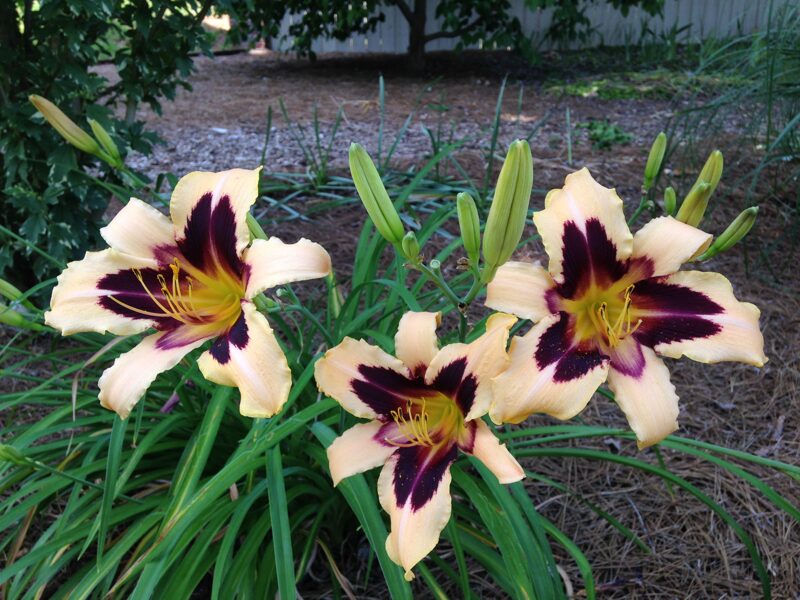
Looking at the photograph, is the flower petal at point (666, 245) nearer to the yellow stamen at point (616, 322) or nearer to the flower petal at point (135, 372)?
the yellow stamen at point (616, 322)

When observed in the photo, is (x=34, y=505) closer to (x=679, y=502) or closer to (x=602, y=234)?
(x=602, y=234)

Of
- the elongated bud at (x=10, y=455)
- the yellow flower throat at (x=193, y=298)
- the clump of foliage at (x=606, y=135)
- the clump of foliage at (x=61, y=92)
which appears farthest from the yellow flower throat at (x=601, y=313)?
the clump of foliage at (x=606, y=135)

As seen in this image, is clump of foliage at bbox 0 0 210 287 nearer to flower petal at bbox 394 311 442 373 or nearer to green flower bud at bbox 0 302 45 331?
green flower bud at bbox 0 302 45 331

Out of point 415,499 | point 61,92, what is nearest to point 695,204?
point 415,499

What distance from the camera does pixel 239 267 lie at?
1268 mm

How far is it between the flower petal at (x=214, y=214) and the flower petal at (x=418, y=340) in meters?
0.33

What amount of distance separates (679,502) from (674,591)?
1.06 ft

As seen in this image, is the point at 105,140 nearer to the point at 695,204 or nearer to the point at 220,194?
the point at 220,194

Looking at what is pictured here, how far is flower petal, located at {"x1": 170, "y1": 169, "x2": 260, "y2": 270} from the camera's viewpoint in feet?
4.08

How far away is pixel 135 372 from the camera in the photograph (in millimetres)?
1205

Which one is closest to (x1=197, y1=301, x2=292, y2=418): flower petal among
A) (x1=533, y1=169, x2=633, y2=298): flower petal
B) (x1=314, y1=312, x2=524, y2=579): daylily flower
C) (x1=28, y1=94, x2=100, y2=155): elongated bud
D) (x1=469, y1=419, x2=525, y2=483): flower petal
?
(x1=314, y1=312, x2=524, y2=579): daylily flower

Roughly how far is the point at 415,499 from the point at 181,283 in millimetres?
640

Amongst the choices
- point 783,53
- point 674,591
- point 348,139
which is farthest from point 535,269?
point 348,139

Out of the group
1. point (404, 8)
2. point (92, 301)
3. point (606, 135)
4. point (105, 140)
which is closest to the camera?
point (92, 301)
